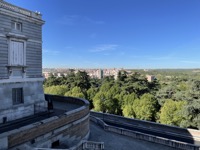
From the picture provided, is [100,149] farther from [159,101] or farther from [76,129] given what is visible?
[159,101]

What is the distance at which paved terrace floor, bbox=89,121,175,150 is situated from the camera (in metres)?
14.3

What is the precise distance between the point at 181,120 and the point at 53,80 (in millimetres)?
37707

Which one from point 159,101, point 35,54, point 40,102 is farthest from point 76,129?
point 159,101

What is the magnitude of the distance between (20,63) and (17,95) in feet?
6.90

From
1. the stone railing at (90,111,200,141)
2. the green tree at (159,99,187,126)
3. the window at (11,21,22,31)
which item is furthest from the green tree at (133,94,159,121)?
the window at (11,21,22,31)

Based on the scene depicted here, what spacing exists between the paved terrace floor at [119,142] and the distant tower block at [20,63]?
4886mm

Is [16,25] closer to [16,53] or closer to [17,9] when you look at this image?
[17,9]

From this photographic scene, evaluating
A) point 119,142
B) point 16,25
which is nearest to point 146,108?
point 119,142

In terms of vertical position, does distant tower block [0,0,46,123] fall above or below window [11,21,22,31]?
below

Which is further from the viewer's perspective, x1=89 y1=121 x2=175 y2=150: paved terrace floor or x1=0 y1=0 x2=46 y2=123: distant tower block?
x1=89 y1=121 x2=175 y2=150: paved terrace floor

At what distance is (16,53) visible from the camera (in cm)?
1315

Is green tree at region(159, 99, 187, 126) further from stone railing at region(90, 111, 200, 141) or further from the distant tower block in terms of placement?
the distant tower block

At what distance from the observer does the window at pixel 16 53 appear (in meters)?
12.9

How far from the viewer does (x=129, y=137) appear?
54.6 feet
